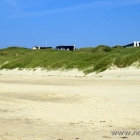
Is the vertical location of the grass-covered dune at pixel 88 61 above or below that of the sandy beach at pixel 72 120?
above

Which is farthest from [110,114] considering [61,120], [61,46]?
[61,46]

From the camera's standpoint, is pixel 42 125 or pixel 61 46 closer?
pixel 42 125

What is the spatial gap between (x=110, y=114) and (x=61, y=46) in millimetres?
112641

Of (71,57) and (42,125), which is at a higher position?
(71,57)

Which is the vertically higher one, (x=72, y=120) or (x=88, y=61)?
(x=88, y=61)

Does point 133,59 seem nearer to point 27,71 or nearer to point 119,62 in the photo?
point 119,62

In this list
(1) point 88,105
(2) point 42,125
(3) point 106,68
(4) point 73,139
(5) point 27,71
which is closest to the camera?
(4) point 73,139

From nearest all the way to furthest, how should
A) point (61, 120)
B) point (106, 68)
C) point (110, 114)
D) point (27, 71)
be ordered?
1. point (61, 120)
2. point (110, 114)
3. point (106, 68)
4. point (27, 71)

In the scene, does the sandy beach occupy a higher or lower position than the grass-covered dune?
lower

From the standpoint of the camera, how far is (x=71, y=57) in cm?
Result: 5850

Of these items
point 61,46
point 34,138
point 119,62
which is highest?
point 61,46

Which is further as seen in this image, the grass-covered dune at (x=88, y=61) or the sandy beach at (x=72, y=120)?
the grass-covered dune at (x=88, y=61)

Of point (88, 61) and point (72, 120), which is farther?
point (88, 61)

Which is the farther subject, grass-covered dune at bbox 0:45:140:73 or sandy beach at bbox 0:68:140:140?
grass-covered dune at bbox 0:45:140:73
